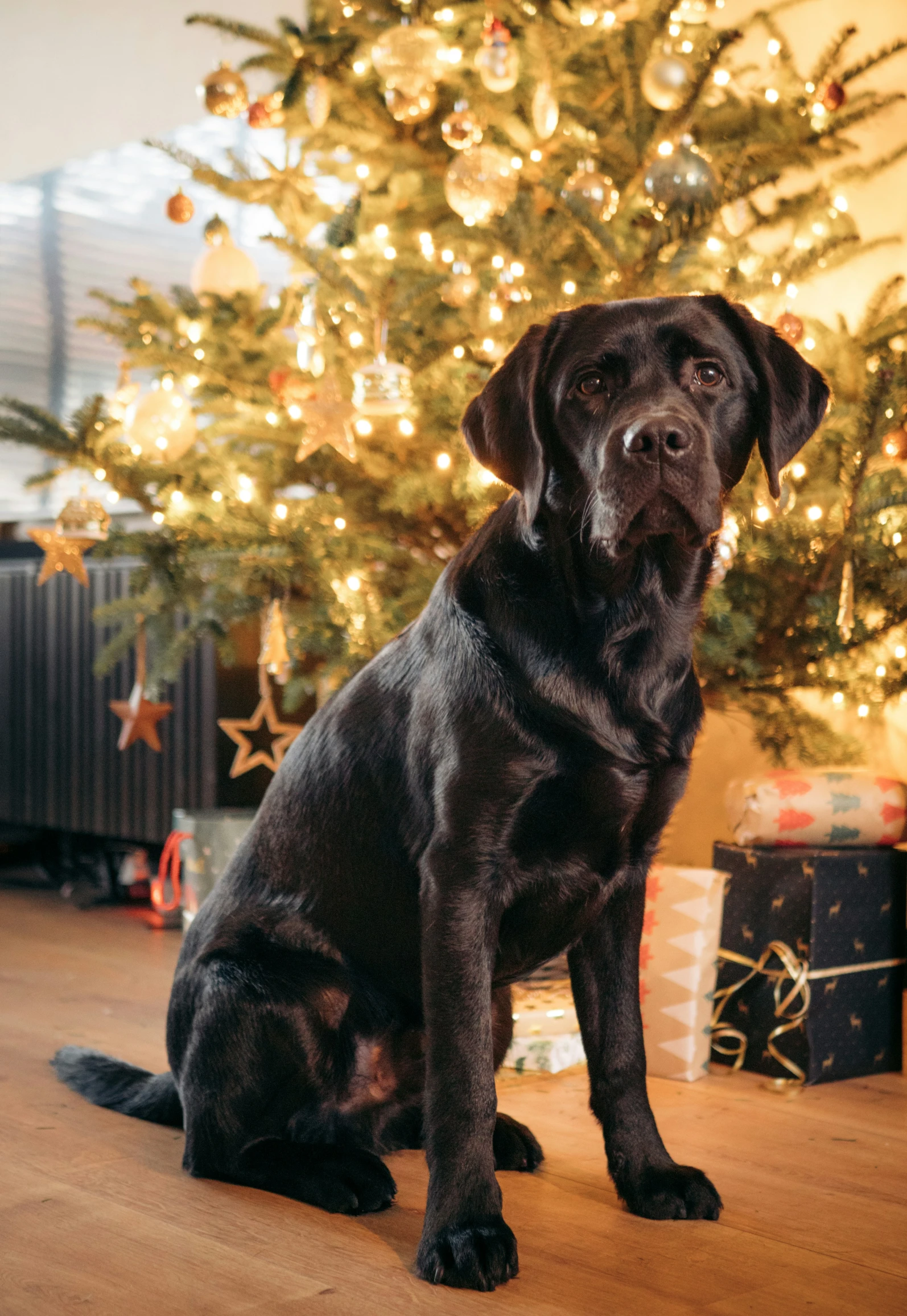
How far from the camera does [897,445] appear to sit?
2410mm

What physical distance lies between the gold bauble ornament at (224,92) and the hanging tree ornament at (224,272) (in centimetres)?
25

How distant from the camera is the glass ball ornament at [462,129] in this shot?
2562 millimetres

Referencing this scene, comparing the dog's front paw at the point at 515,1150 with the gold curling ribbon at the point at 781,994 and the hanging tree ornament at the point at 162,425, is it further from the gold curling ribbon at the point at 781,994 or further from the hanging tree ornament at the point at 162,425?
the hanging tree ornament at the point at 162,425

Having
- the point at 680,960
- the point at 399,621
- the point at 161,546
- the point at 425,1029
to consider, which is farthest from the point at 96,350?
the point at 425,1029

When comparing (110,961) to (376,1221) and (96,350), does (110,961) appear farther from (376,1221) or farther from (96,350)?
(96,350)

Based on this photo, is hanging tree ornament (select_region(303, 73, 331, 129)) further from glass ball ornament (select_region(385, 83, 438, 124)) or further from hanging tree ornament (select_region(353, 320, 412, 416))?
hanging tree ornament (select_region(353, 320, 412, 416))

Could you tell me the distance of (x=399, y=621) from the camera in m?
2.64

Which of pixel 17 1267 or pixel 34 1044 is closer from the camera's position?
pixel 17 1267

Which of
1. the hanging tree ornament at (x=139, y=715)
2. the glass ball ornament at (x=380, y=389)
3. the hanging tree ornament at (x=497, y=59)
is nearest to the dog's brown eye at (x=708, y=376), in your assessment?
the glass ball ornament at (x=380, y=389)

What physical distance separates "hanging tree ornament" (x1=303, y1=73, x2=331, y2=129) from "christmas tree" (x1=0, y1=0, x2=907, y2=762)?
0.04 ft

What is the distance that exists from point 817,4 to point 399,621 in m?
1.98

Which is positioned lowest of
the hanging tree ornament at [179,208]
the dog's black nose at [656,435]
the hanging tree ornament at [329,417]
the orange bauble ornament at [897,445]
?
the dog's black nose at [656,435]

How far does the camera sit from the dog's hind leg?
62.1 inches

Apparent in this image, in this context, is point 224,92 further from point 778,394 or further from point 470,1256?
point 470,1256
